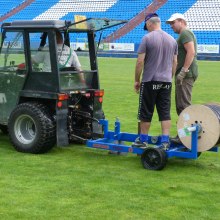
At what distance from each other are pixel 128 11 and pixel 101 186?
35179 millimetres

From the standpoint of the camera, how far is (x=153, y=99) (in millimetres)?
6176

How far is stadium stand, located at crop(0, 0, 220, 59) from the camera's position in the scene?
35.3 metres

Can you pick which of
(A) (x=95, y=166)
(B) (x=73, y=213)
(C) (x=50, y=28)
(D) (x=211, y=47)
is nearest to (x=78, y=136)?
(A) (x=95, y=166)

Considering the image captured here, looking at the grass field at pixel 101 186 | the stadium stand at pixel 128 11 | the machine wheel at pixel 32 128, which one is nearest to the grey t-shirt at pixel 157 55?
the grass field at pixel 101 186

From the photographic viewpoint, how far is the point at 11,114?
682cm

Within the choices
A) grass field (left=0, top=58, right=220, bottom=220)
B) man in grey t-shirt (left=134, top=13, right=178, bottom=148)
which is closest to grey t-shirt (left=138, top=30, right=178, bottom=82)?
man in grey t-shirt (left=134, top=13, right=178, bottom=148)

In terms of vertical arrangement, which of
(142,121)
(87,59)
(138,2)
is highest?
(138,2)

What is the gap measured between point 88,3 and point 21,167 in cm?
3775

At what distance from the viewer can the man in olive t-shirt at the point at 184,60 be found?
684 centimetres

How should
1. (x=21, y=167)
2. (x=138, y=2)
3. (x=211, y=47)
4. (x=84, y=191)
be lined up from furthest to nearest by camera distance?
(x=138, y=2) < (x=211, y=47) < (x=21, y=167) < (x=84, y=191)

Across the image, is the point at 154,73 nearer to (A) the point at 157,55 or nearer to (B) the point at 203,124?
(A) the point at 157,55

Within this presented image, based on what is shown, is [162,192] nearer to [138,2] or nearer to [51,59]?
[51,59]

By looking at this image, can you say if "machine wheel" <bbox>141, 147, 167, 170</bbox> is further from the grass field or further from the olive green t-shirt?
the olive green t-shirt

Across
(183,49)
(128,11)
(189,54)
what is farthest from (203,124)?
(128,11)
